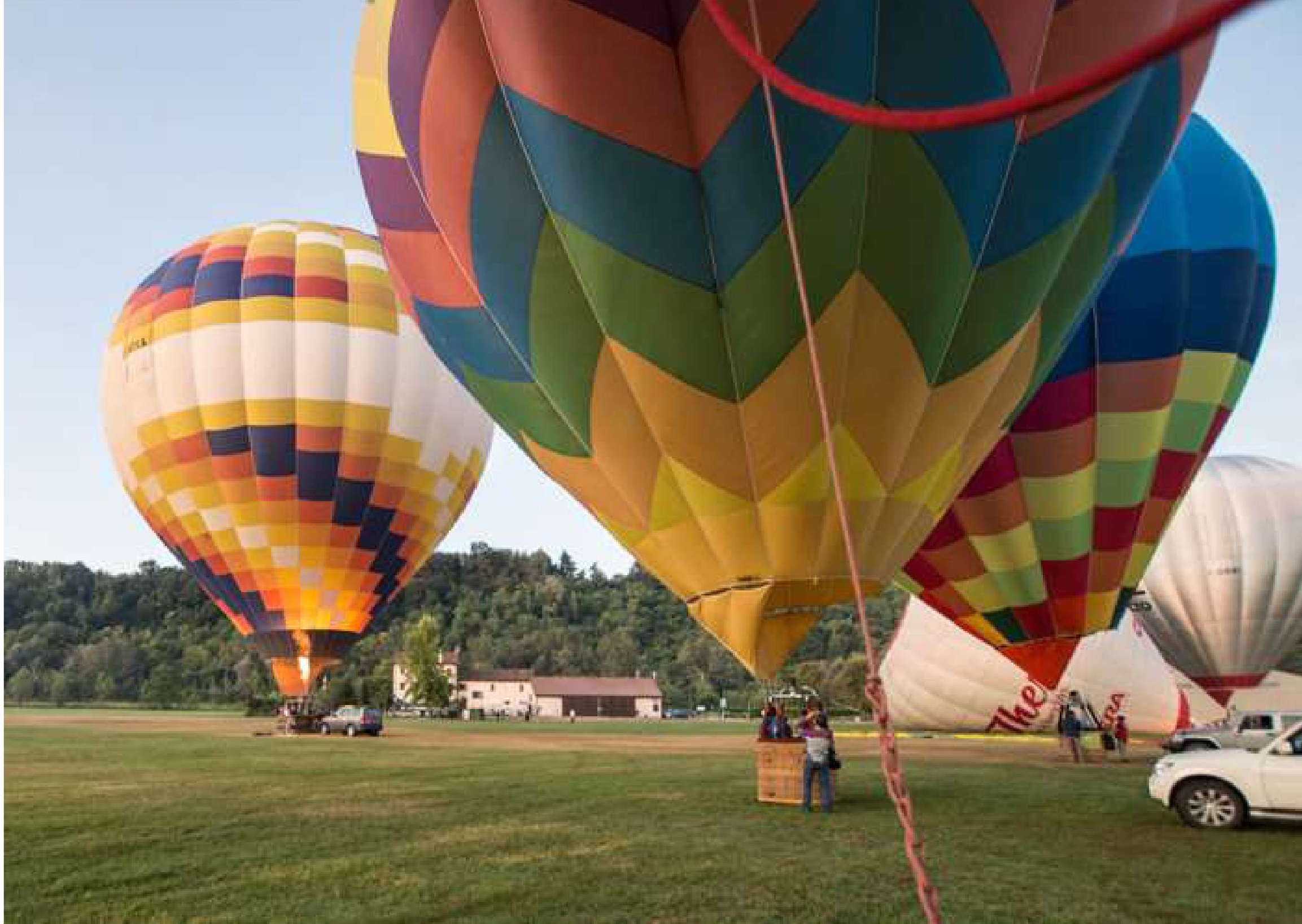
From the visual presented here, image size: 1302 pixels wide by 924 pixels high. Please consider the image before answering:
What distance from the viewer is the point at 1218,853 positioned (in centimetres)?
800

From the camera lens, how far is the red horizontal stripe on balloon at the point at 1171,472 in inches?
467

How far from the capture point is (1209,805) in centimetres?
942

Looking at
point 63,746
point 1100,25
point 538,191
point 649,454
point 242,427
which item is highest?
point 242,427

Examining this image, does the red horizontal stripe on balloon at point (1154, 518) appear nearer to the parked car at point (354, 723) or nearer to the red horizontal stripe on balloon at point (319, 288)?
the red horizontal stripe on balloon at point (319, 288)

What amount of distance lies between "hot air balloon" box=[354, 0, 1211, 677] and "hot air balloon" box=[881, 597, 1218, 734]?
18.0m

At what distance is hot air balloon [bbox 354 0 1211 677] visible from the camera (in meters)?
5.41

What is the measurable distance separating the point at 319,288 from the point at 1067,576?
16.4 metres

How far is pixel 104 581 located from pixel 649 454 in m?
141

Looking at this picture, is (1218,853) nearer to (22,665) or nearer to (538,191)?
(538,191)

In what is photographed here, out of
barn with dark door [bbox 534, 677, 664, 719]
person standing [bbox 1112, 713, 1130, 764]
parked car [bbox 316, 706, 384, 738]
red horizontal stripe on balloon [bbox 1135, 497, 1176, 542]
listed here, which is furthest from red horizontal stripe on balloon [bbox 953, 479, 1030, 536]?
barn with dark door [bbox 534, 677, 664, 719]

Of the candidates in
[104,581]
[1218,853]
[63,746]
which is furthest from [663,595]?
[1218,853]

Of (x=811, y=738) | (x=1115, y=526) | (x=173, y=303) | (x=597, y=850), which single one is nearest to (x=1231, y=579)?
(x=1115, y=526)

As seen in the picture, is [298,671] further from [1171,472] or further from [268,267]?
[1171,472]

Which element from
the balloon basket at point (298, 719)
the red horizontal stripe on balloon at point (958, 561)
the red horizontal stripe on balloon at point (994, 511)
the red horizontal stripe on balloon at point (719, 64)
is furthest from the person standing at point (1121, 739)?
the balloon basket at point (298, 719)
